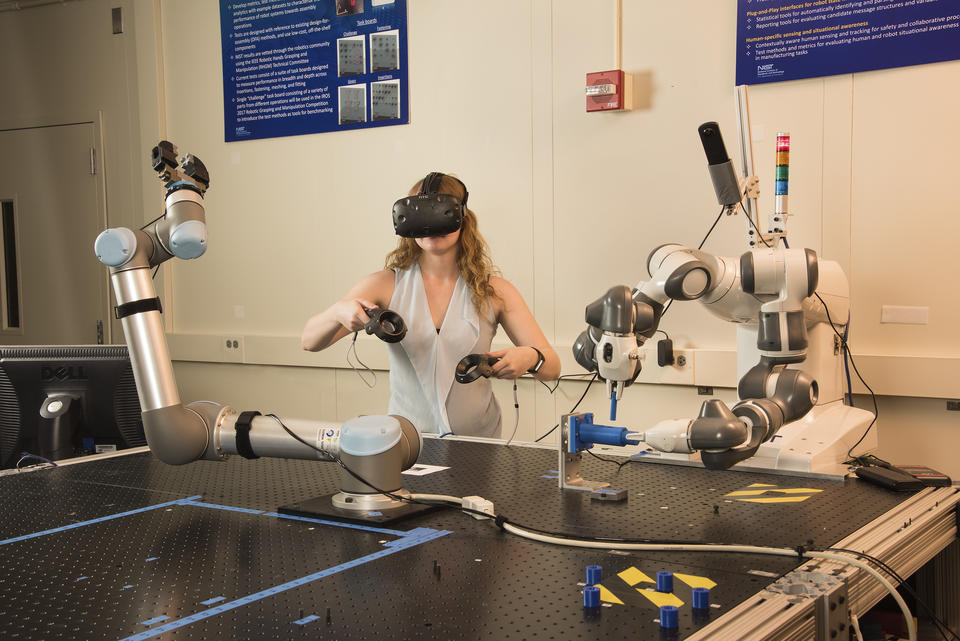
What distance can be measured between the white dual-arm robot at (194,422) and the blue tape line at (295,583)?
103 mm

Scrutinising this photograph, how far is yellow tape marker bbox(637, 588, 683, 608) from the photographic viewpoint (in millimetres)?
997

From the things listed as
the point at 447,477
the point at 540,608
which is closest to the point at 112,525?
the point at 447,477

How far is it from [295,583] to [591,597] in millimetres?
358

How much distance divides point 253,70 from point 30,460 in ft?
7.07

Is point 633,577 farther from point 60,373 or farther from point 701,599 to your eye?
point 60,373

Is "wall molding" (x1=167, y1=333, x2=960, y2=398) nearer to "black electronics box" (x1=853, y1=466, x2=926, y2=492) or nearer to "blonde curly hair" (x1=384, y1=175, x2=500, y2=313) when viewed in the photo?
"blonde curly hair" (x1=384, y1=175, x2=500, y2=313)

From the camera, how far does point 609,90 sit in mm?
A: 2873

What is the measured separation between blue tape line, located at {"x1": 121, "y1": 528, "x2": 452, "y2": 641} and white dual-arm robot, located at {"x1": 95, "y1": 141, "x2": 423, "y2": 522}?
103 mm

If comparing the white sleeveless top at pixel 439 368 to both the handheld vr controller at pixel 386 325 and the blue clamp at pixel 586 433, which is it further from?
the blue clamp at pixel 586 433

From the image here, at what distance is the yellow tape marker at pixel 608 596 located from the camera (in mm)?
1006

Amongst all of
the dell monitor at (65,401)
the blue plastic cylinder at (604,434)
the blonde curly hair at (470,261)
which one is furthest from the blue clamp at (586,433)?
the dell monitor at (65,401)

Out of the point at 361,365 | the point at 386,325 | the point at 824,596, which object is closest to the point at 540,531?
the point at 824,596

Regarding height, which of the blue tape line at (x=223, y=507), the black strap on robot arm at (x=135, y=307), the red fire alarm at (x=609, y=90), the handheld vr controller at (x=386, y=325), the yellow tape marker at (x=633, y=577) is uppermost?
the red fire alarm at (x=609, y=90)

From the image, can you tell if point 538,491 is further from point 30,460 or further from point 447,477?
point 30,460
